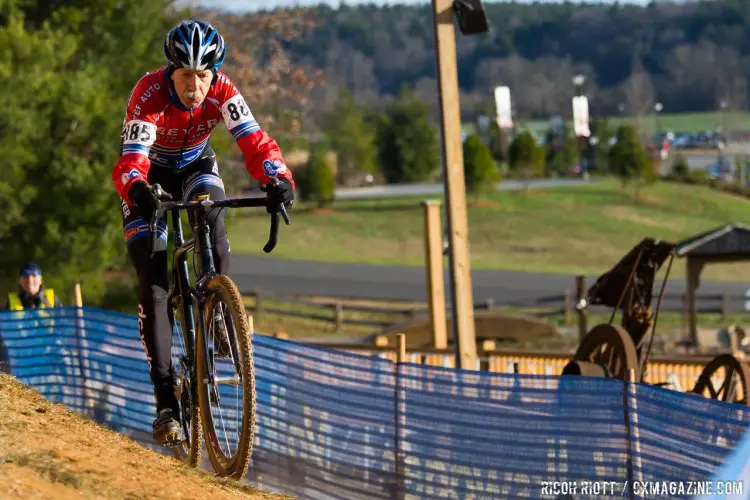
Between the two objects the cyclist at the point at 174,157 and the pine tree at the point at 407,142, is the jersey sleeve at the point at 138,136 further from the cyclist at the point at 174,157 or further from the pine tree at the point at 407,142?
the pine tree at the point at 407,142

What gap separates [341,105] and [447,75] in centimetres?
11277

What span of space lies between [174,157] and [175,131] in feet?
0.72

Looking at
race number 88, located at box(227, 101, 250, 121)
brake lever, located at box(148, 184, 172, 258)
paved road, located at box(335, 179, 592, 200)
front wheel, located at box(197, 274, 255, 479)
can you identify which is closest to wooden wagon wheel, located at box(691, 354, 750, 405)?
front wheel, located at box(197, 274, 255, 479)

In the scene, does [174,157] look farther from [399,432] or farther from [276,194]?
[399,432]

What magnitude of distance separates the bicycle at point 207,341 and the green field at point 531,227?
199ft

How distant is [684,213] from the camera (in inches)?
3433

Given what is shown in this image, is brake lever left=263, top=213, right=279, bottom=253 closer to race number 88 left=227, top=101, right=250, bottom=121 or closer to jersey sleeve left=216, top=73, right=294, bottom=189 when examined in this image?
jersey sleeve left=216, top=73, right=294, bottom=189

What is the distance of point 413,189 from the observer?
107625mm

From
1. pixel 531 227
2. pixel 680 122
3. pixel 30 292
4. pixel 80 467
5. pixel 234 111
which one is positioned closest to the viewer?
pixel 80 467

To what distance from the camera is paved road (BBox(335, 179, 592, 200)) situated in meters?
102

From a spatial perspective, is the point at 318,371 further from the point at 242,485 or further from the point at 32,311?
the point at 32,311

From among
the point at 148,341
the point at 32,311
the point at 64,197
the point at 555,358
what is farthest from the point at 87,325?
the point at 64,197

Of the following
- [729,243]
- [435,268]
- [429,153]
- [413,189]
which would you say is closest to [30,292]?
[435,268]

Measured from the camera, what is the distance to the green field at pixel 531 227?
7469cm
